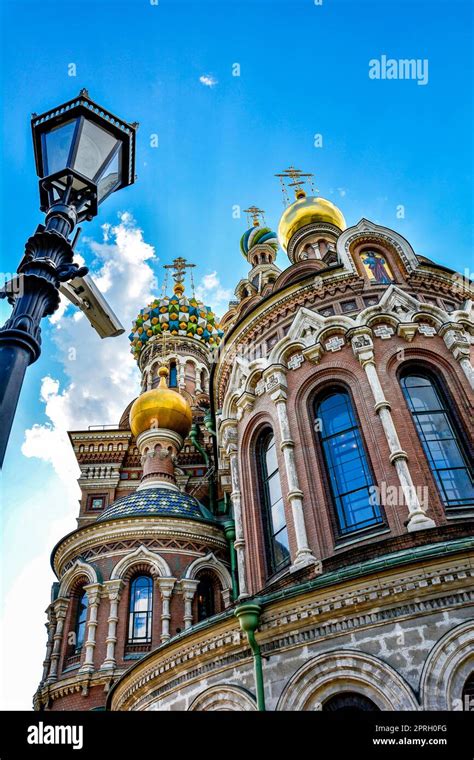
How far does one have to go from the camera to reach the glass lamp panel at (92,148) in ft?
14.7

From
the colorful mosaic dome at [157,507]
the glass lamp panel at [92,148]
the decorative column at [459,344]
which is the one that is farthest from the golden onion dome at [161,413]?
the glass lamp panel at [92,148]

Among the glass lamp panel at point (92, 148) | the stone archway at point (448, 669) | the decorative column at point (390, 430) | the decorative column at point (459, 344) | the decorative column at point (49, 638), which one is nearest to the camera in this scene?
the glass lamp panel at point (92, 148)

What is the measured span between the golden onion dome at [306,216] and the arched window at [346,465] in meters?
10.1

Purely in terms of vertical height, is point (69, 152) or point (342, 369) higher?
point (342, 369)

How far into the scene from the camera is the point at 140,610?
14.8m

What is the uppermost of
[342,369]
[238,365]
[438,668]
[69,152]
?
[238,365]

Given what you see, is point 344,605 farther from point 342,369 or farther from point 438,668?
point 342,369

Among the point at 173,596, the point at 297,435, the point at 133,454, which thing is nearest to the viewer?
the point at 297,435

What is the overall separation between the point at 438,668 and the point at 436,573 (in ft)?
3.44

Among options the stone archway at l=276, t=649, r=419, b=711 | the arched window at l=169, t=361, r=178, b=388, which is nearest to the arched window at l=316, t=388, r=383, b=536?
the stone archway at l=276, t=649, r=419, b=711

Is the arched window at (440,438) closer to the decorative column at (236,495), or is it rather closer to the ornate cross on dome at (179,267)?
the decorative column at (236,495)

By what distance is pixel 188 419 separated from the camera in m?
21.1
